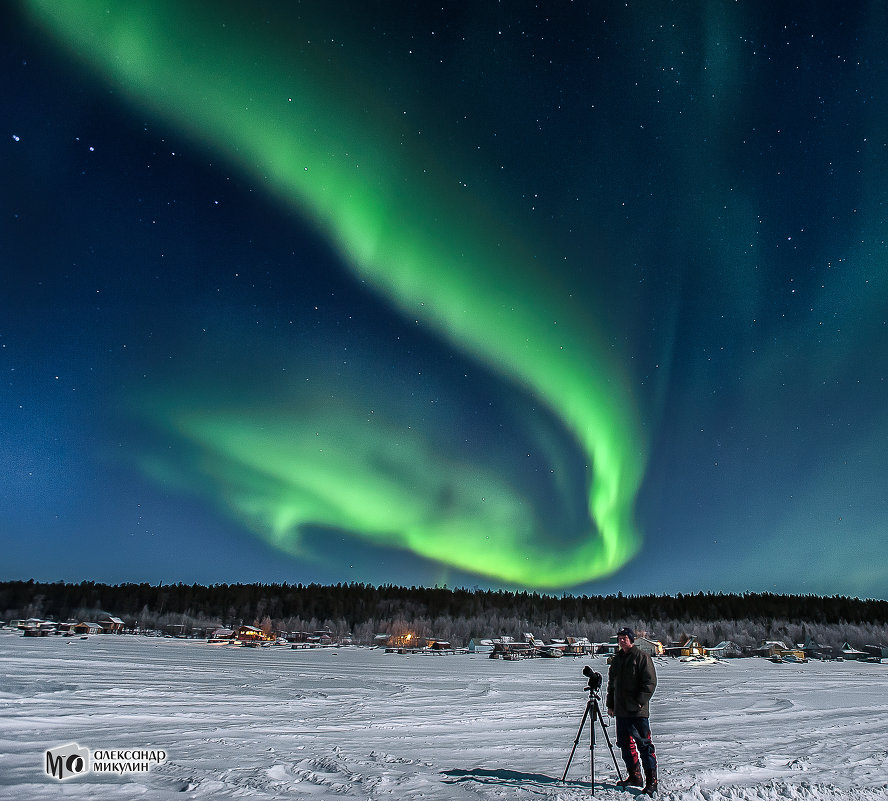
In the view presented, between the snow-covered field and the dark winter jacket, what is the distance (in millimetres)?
1115

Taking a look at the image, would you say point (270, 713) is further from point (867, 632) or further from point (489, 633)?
point (867, 632)

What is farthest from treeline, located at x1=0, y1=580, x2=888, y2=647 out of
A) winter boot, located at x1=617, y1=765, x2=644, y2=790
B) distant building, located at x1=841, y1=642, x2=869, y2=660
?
winter boot, located at x1=617, y1=765, x2=644, y2=790

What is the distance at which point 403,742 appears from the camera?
43.1 feet

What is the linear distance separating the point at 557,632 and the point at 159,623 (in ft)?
275

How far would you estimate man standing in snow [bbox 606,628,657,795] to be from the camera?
348 inches

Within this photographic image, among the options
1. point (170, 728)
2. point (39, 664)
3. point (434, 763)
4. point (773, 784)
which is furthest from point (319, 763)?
point (39, 664)

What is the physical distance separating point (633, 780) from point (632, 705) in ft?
3.62

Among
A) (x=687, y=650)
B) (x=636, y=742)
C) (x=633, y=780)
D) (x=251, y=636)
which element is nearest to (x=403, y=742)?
(x=633, y=780)

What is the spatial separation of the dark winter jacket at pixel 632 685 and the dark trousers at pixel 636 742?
0.41 feet

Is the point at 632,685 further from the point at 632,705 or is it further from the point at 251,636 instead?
the point at 251,636

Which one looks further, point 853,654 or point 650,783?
point 853,654

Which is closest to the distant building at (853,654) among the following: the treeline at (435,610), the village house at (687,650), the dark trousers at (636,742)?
the village house at (687,650)

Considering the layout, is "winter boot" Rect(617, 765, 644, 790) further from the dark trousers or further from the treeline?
the treeline

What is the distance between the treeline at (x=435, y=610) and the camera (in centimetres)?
12225
